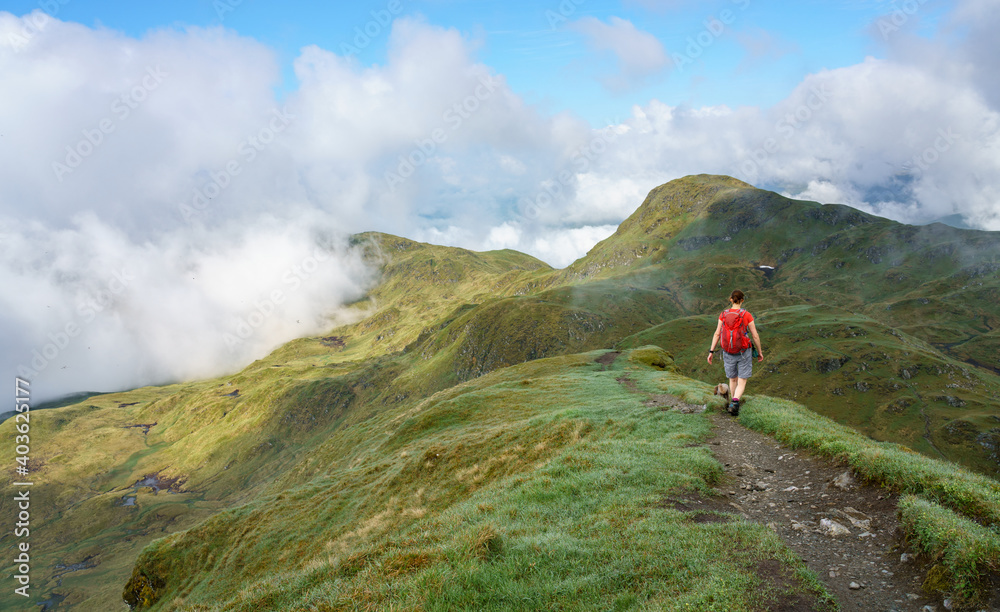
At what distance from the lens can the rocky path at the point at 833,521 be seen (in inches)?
300

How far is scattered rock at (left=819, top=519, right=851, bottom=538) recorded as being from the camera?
962cm

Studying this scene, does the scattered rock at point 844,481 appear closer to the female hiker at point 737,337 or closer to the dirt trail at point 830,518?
the dirt trail at point 830,518

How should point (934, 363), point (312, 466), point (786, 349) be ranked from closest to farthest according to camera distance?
point (312, 466)
point (934, 363)
point (786, 349)

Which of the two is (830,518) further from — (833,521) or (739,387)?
(739,387)

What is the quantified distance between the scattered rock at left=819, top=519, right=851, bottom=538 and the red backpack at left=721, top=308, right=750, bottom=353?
31.8 ft

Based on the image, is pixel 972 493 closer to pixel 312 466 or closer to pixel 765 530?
pixel 765 530

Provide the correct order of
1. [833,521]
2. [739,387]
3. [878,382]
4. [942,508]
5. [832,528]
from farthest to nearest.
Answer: [878,382] → [739,387] → [833,521] → [832,528] → [942,508]

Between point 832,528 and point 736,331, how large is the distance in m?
10.2

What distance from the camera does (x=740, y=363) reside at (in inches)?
771

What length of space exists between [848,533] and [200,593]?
46.7 metres

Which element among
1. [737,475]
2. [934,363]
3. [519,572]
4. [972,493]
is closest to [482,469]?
[737,475]

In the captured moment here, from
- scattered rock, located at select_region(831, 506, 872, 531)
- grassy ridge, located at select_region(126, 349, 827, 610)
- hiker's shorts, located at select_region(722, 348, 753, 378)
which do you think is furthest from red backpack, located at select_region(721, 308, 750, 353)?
scattered rock, located at select_region(831, 506, 872, 531)

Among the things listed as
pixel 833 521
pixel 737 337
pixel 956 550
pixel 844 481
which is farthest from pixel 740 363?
pixel 956 550

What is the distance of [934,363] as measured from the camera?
6471 inches
